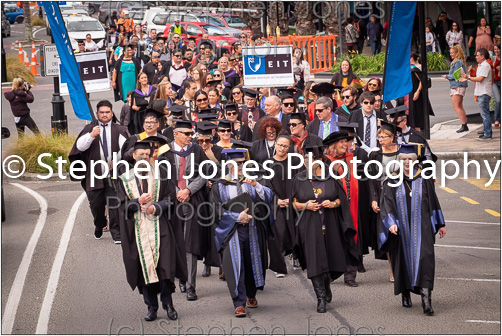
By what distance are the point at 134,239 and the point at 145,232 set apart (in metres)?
0.14

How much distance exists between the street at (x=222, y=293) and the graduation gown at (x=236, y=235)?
0.44 m

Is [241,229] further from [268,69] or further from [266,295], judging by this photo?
[268,69]

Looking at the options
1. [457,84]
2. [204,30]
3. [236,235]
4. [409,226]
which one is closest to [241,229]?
[236,235]

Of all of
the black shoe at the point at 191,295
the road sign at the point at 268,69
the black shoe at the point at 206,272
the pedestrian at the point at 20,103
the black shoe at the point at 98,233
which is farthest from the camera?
the pedestrian at the point at 20,103

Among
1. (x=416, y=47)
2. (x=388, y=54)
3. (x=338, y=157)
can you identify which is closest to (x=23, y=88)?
(x=388, y=54)

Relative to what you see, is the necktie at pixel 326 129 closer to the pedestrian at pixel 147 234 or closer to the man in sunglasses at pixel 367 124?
the man in sunglasses at pixel 367 124

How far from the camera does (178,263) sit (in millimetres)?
10844

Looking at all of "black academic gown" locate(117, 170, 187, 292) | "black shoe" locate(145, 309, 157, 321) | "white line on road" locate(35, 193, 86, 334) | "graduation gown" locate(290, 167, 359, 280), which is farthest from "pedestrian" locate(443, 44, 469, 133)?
"black shoe" locate(145, 309, 157, 321)

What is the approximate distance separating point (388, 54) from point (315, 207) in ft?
13.3

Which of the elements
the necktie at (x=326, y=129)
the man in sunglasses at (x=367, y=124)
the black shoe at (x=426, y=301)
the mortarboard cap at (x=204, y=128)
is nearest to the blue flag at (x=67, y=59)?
the mortarboard cap at (x=204, y=128)

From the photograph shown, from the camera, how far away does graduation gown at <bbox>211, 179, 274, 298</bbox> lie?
10.8 metres

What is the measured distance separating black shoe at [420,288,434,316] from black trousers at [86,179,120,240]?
16.6 ft

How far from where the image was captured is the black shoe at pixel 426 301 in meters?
10.5

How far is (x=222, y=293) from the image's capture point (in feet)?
38.6
